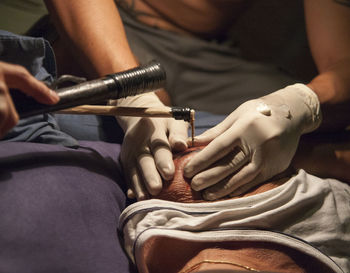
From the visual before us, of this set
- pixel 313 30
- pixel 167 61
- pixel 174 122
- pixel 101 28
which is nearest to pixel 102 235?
pixel 174 122

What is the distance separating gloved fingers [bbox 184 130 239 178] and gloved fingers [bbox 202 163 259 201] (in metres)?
0.05

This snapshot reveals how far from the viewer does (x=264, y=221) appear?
2.27ft

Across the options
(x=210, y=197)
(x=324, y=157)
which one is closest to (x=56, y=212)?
(x=210, y=197)

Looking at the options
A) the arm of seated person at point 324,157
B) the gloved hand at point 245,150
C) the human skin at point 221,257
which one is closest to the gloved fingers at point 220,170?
the gloved hand at point 245,150

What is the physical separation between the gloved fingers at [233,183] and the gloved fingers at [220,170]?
2 centimetres

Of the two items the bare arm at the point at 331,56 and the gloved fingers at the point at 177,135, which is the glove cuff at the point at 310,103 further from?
the gloved fingers at the point at 177,135

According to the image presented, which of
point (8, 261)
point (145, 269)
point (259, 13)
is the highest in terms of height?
point (259, 13)

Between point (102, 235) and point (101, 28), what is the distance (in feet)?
2.15

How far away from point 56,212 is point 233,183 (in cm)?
36

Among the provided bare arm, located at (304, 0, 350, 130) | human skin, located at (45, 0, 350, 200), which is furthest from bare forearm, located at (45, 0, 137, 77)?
bare arm, located at (304, 0, 350, 130)

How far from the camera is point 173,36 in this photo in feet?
4.44

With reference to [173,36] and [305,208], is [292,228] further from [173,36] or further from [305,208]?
[173,36]

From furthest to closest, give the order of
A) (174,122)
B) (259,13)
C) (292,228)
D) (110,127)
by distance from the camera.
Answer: (259,13)
(110,127)
(174,122)
(292,228)

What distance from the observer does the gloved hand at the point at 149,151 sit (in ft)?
2.53
